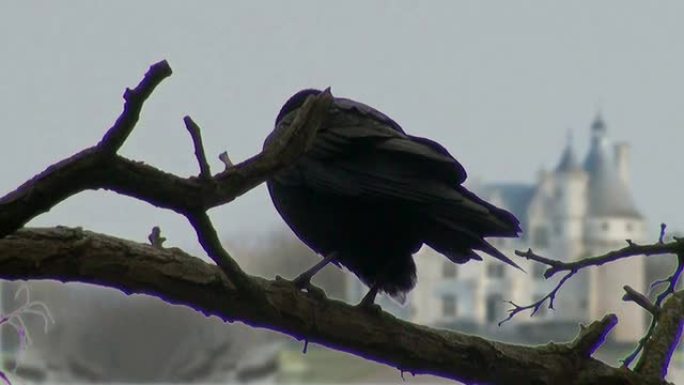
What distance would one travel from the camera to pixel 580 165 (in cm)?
891

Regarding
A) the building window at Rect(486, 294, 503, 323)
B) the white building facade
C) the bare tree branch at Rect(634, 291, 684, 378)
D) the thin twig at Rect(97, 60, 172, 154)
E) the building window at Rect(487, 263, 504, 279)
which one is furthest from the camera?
the building window at Rect(486, 294, 503, 323)

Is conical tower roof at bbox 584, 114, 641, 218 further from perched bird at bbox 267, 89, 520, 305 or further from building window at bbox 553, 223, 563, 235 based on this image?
perched bird at bbox 267, 89, 520, 305

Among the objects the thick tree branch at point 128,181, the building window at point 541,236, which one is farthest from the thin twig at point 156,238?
the building window at point 541,236

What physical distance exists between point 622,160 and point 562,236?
2.62ft

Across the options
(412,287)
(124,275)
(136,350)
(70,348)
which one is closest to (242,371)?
(136,350)

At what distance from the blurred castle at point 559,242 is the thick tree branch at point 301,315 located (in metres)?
3.61

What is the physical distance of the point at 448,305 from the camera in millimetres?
7379

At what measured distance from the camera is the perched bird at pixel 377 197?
1.45 meters

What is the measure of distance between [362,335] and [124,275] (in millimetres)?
274

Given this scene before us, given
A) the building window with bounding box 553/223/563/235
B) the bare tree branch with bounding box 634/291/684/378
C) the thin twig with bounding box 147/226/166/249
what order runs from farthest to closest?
the building window with bounding box 553/223/563/235 < the bare tree branch with bounding box 634/291/684/378 < the thin twig with bounding box 147/226/166/249

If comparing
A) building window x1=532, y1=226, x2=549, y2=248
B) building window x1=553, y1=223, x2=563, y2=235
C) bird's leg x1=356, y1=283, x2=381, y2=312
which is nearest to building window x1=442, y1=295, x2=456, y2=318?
building window x1=532, y1=226, x2=549, y2=248

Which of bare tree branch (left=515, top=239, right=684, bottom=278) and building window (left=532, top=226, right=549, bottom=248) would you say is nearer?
bare tree branch (left=515, top=239, right=684, bottom=278)

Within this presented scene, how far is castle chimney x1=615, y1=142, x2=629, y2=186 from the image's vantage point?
8188 mm

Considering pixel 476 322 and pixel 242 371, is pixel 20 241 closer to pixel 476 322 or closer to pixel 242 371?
pixel 242 371
